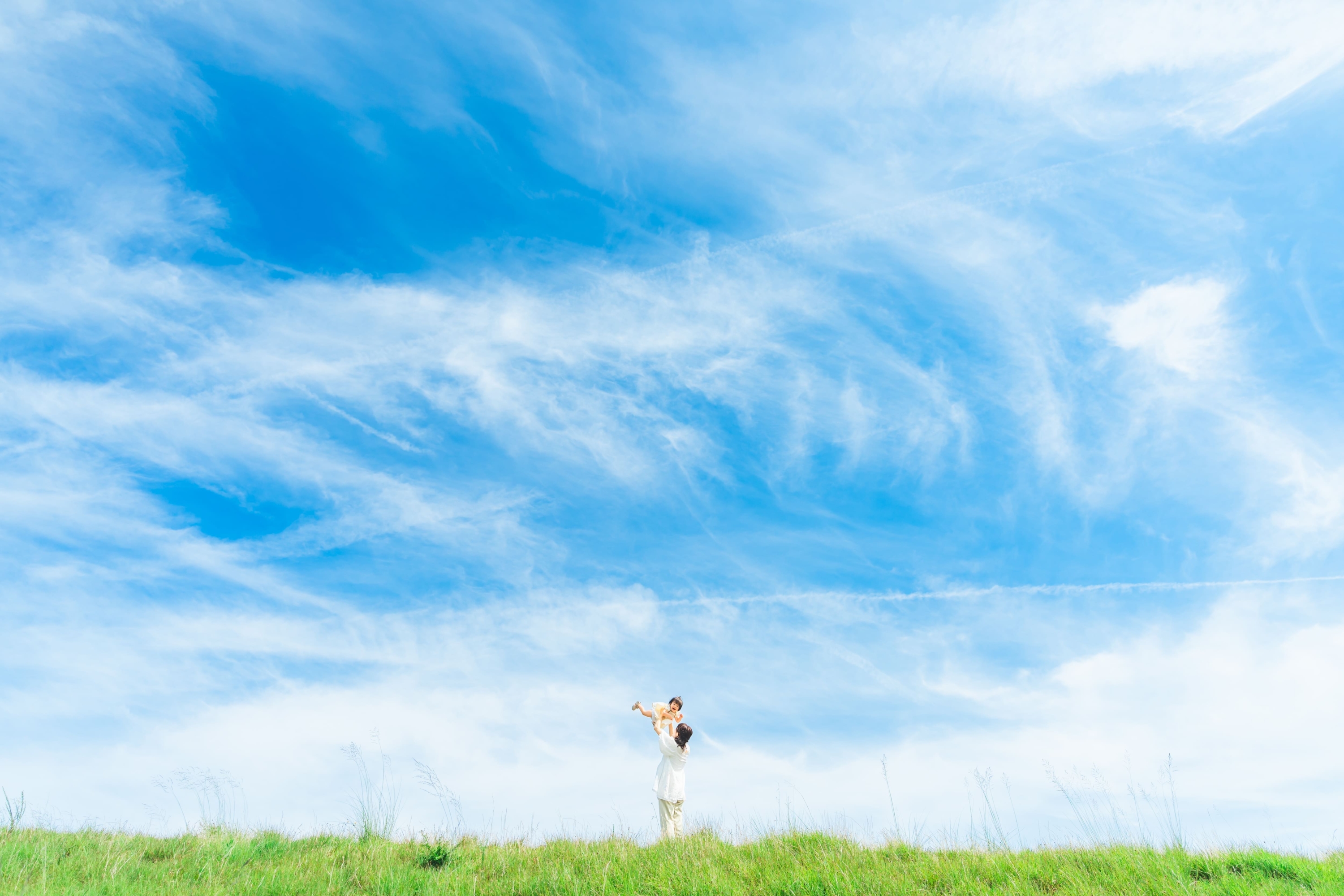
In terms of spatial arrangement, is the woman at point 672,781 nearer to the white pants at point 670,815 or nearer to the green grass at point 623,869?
the white pants at point 670,815

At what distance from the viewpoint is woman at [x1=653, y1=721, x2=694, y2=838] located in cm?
1453

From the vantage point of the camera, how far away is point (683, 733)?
14562 millimetres

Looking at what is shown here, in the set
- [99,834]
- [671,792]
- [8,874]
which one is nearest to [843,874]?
[671,792]

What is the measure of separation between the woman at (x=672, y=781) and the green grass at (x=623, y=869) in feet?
4.81

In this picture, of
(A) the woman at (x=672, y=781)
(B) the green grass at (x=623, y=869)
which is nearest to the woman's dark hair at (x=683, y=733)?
(A) the woman at (x=672, y=781)

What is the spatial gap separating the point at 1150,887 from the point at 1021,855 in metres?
2.07

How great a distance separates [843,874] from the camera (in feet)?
35.3

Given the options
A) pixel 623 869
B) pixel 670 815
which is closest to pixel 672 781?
pixel 670 815

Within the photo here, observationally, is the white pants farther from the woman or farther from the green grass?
the green grass

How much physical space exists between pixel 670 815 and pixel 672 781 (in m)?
0.59

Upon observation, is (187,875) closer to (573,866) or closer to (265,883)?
(265,883)

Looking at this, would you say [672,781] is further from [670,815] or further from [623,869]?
[623,869]

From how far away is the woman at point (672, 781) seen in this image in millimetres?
14531

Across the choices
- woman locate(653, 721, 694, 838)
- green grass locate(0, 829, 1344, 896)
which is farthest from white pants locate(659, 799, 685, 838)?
green grass locate(0, 829, 1344, 896)
